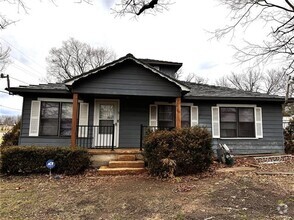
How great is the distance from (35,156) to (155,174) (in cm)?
385

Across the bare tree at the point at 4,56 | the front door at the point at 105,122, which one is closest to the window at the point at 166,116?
the front door at the point at 105,122

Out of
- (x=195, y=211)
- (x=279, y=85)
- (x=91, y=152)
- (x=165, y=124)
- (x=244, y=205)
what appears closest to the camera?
(x=195, y=211)

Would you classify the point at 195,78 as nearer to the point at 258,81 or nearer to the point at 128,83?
the point at 258,81

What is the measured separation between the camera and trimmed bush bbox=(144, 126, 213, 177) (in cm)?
629

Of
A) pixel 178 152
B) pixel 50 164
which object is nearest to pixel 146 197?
pixel 178 152

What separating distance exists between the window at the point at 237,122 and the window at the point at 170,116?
5.29 ft

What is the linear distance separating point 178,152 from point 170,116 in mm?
3490

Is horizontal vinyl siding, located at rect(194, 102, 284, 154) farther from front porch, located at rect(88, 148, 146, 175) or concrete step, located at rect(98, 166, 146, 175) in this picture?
concrete step, located at rect(98, 166, 146, 175)

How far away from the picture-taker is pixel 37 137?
8.72 m

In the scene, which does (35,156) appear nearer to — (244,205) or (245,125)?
(244,205)

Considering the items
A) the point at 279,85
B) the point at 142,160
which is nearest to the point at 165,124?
the point at 142,160

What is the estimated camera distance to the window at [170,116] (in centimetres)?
970

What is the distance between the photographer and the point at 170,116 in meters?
9.76

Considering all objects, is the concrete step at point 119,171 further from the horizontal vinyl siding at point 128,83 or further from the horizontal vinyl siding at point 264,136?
the horizontal vinyl siding at point 264,136
